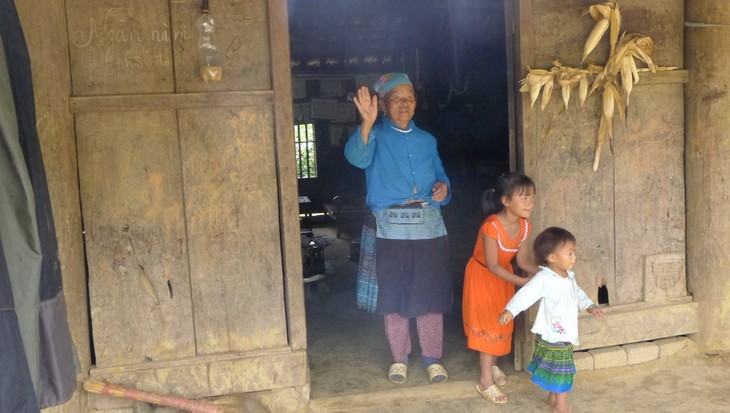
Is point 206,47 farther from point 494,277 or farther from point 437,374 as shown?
point 437,374

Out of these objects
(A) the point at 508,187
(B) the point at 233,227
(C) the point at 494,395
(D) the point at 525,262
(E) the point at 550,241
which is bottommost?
(C) the point at 494,395

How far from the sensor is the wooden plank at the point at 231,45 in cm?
305

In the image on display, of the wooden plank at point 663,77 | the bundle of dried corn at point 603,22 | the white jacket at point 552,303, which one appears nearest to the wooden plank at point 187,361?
the white jacket at point 552,303

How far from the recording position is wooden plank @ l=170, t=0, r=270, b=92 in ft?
10.0

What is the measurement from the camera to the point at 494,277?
11.2 ft

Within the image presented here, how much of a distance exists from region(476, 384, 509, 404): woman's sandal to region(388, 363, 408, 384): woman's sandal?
440 millimetres

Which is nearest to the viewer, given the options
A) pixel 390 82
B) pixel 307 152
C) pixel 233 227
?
pixel 233 227

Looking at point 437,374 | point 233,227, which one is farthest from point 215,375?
point 437,374

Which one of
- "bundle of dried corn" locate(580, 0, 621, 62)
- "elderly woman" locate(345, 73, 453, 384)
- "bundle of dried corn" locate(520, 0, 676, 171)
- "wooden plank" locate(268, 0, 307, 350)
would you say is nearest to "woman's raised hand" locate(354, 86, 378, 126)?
"elderly woman" locate(345, 73, 453, 384)

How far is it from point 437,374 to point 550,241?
1074mm

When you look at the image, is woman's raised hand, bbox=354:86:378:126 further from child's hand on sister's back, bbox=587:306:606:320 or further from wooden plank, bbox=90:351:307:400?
child's hand on sister's back, bbox=587:306:606:320

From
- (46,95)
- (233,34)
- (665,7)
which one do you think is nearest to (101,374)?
(46,95)

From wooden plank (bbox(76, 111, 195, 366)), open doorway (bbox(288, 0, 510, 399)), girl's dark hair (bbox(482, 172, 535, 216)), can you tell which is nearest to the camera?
wooden plank (bbox(76, 111, 195, 366))

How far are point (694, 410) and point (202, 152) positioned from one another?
111 inches
